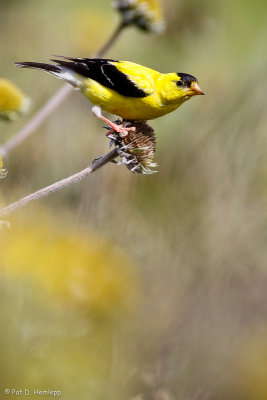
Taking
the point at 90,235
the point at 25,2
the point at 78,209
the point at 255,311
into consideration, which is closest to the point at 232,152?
the point at 255,311

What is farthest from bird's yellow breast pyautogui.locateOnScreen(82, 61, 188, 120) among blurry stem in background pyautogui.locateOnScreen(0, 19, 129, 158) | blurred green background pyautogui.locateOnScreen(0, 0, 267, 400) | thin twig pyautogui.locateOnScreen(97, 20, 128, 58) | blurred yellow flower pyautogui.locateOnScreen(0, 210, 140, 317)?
thin twig pyautogui.locateOnScreen(97, 20, 128, 58)

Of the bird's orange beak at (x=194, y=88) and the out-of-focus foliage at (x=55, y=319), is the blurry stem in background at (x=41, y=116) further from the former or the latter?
the out-of-focus foliage at (x=55, y=319)

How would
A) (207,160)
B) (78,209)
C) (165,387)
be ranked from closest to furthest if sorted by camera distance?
(165,387) < (78,209) < (207,160)

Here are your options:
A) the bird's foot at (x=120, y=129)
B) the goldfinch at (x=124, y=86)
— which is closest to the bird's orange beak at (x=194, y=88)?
the goldfinch at (x=124, y=86)

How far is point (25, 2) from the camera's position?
17.5ft

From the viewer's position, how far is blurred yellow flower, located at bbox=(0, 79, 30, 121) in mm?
2793

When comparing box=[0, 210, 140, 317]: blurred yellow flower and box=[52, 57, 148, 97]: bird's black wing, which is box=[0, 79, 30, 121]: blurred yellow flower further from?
box=[0, 210, 140, 317]: blurred yellow flower

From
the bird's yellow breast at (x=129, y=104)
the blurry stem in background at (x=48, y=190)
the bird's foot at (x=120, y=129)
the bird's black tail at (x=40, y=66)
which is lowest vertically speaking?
the blurry stem in background at (x=48, y=190)

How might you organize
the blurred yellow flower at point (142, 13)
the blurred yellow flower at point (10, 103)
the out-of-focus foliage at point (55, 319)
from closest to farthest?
the out-of-focus foliage at point (55, 319), the blurred yellow flower at point (10, 103), the blurred yellow flower at point (142, 13)

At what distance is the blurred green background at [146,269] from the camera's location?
1421 millimetres

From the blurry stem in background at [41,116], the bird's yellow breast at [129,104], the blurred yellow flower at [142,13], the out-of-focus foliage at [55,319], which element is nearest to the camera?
the out-of-focus foliage at [55,319]

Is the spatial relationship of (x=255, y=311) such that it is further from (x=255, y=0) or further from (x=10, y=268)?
(x=255, y=0)

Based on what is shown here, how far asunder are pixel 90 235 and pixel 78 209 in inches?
10.7

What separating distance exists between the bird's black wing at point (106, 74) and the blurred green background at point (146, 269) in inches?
15.1
